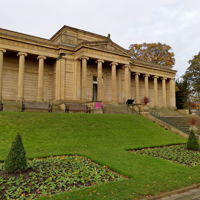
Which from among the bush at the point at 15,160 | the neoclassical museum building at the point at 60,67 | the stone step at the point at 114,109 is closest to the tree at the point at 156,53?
the neoclassical museum building at the point at 60,67

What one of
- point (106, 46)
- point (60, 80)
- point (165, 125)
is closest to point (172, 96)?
point (106, 46)

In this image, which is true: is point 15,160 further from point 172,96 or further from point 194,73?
point 194,73

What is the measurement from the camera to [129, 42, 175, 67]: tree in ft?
144

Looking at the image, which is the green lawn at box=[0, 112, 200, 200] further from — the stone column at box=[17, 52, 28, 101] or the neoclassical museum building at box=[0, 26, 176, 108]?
the neoclassical museum building at box=[0, 26, 176, 108]

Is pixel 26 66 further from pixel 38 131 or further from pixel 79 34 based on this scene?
pixel 38 131

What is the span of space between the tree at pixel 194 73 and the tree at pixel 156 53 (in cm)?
401

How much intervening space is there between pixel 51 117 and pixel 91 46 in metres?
14.8

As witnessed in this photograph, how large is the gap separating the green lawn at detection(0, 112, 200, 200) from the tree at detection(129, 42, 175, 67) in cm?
2870

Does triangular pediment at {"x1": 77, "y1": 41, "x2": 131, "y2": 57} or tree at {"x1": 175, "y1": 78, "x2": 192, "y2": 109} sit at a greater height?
triangular pediment at {"x1": 77, "y1": 41, "x2": 131, "y2": 57}

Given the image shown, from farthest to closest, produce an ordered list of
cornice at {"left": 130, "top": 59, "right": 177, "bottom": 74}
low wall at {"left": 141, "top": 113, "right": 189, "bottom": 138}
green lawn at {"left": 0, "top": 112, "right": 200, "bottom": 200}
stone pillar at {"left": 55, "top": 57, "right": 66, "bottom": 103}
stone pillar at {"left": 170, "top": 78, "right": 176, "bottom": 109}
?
stone pillar at {"left": 170, "top": 78, "right": 176, "bottom": 109} < cornice at {"left": 130, "top": 59, "right": 177, "bottom": 74} < stone pillar at {"left": 55, "top": 57, "right": 66, "bottom": 103} < low wall at {"left": 141, "top": 113, "right": 189, "bottom": 138} < green lawn at {"left": 0, "top": 112, "right": 200, "bottom": 200}

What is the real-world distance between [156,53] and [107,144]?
3738 centimetres

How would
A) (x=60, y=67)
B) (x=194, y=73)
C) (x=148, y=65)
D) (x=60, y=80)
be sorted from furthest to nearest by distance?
(x=194, y=73) → (x=148, y=65) → (x=60, y=67) → (x=60, y=80)

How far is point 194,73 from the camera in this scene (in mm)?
42656

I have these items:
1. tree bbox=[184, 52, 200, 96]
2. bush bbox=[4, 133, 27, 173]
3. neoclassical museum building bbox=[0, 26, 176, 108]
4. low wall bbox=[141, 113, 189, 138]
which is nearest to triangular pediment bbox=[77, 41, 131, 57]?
neoclassical museum building bbox=[0, 26, 176, 108]
